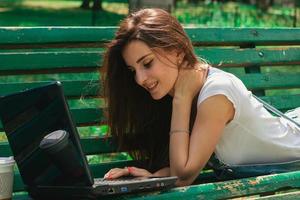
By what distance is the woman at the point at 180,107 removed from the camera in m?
2.50

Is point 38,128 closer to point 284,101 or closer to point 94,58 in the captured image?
point 94,58

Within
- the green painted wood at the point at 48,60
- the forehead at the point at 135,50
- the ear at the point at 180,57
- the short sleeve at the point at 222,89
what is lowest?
the short sleeve at the point at 222,89

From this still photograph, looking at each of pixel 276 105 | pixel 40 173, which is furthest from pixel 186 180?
pixel 276 105

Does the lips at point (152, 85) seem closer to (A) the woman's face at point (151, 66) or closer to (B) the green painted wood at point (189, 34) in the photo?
(A) the woman's face at point (151, 66)

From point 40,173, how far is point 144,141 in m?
0.81

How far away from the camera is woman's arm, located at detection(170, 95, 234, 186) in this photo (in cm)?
249

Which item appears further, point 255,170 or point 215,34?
point 215,34

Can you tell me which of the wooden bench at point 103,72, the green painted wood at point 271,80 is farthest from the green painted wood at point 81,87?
the green painted wood at point 271,80

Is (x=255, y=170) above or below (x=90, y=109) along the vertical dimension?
below

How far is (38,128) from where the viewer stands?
2252 mm

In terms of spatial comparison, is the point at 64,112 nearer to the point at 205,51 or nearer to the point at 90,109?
the point at 90,109

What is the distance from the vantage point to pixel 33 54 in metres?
2.87

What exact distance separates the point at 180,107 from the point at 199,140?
0.57ft

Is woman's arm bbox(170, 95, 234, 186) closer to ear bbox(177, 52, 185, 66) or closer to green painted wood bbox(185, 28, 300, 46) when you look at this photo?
ear bbox(177, 52, 185, 66)
